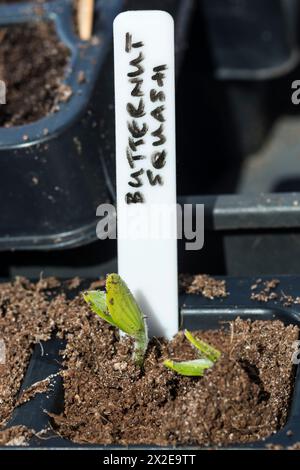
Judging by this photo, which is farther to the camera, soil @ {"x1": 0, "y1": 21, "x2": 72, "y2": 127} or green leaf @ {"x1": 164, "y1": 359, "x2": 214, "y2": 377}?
soil @ {"x1": 0, "y1": 21, "x2": 72, "y2": 127}

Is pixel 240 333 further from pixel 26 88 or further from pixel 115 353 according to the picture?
pixel 26 88

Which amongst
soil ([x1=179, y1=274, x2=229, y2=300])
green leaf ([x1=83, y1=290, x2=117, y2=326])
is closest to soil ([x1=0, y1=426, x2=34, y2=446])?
green leaf ([x1=83, y1=290, x2=117, y2=326])

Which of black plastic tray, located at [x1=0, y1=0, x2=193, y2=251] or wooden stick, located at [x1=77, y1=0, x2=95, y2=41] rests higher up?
wooden stick, located at [x1=77, y1=0, x2=95, y2=41]

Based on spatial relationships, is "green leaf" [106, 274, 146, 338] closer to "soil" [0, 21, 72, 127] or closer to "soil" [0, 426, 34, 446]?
"soil" [0, 426, 34, 446]

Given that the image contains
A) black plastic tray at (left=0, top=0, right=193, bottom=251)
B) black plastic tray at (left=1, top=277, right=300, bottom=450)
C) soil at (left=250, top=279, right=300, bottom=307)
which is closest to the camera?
black plastic tray at (left=1, top=277, right=300, bottom=450)

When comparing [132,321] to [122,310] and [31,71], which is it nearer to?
[122,310]

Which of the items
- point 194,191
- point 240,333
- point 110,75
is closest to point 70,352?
point 240,333

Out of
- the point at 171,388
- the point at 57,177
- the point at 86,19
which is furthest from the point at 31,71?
the point at 171,388

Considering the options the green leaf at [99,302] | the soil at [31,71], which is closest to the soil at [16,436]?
the green leaf at [99,302]

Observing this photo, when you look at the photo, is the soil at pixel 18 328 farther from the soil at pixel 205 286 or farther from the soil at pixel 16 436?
the soil at pixel 205 286
